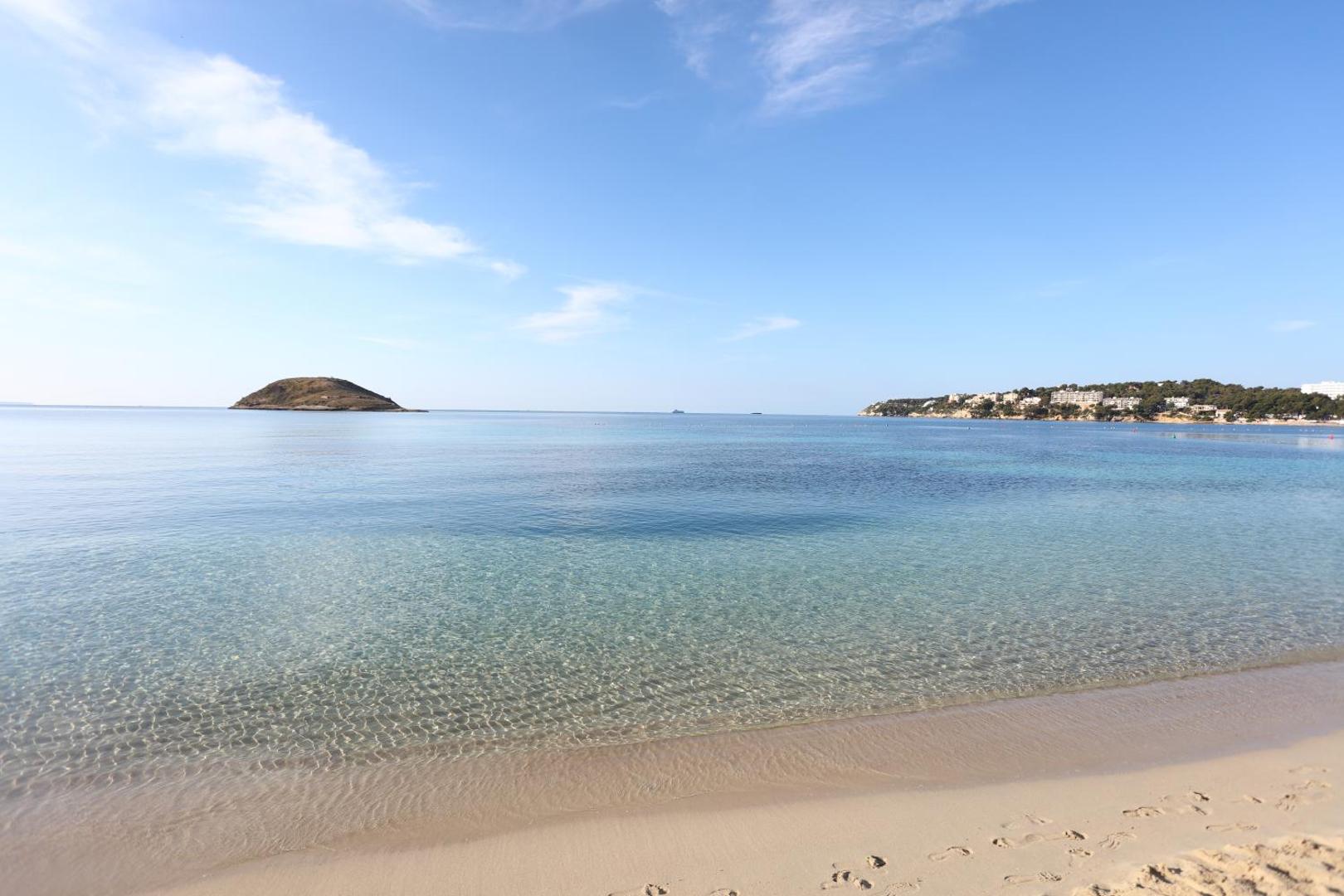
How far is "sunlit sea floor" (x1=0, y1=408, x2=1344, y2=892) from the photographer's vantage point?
8773mm

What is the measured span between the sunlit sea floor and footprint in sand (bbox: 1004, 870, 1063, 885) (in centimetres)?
373

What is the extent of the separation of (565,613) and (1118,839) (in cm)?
1013

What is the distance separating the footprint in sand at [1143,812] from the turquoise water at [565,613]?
3.13m

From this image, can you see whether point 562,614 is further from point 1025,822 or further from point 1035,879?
point 1035,879

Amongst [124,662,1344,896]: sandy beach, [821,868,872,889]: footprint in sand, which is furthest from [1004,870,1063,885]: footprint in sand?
[821,868,872,889]: footprint in sand

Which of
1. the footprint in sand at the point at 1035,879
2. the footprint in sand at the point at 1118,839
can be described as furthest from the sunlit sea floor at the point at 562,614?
the footprint in sand at the point at 1035,879

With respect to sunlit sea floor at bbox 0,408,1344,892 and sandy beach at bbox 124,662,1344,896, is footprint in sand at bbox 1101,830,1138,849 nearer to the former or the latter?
sandy beach at bbox 124,662,1344,896

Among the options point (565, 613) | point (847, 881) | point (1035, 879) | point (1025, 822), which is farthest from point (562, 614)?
point (1035, 879)

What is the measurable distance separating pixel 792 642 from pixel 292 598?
1137cm

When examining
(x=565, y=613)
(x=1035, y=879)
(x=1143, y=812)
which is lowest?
(x=565, y=613)

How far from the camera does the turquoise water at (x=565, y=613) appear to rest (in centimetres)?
884

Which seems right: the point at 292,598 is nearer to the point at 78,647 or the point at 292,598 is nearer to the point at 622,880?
the point at 78,647

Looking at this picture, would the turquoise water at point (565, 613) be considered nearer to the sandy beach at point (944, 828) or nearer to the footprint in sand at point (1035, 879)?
the sandy beach at point (944, 828)

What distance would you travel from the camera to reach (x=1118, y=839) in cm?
594
